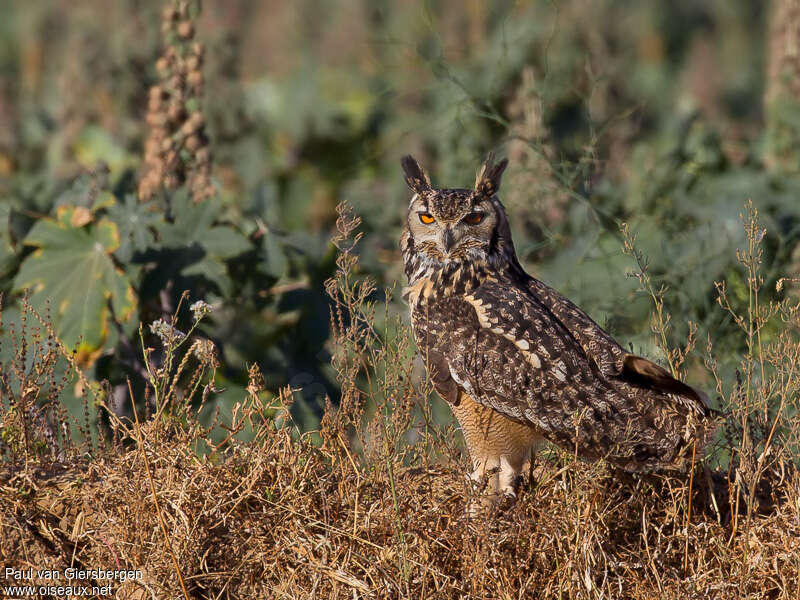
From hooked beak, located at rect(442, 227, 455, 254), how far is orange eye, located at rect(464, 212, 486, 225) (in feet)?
0.29

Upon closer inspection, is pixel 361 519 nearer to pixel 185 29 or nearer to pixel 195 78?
pixel 195 78

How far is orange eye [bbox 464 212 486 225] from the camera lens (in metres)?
3.78

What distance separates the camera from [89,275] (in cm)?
461

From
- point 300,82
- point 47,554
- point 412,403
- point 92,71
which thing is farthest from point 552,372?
point 300,82

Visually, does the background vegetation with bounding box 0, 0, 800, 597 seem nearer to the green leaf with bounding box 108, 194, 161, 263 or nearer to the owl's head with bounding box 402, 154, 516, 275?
the green leaf with bounding box 108, 194, 161, 263

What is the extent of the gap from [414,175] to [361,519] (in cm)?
140

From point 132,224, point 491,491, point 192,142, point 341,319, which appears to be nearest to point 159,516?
point 341,319

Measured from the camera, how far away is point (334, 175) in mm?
9648

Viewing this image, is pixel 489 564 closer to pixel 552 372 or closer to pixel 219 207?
pixel 552 372

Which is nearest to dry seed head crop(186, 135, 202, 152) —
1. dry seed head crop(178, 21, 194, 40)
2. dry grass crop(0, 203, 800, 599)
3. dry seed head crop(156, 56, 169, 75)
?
dry seed head crop(156, 56, 169, 75)

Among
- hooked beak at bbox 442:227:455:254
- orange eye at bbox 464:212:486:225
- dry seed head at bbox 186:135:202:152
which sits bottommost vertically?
dry seed head at bbox 186:135:202:152

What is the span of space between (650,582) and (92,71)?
7808mm

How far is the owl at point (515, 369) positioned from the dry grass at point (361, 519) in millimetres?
149

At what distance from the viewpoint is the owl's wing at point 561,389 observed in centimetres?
341
